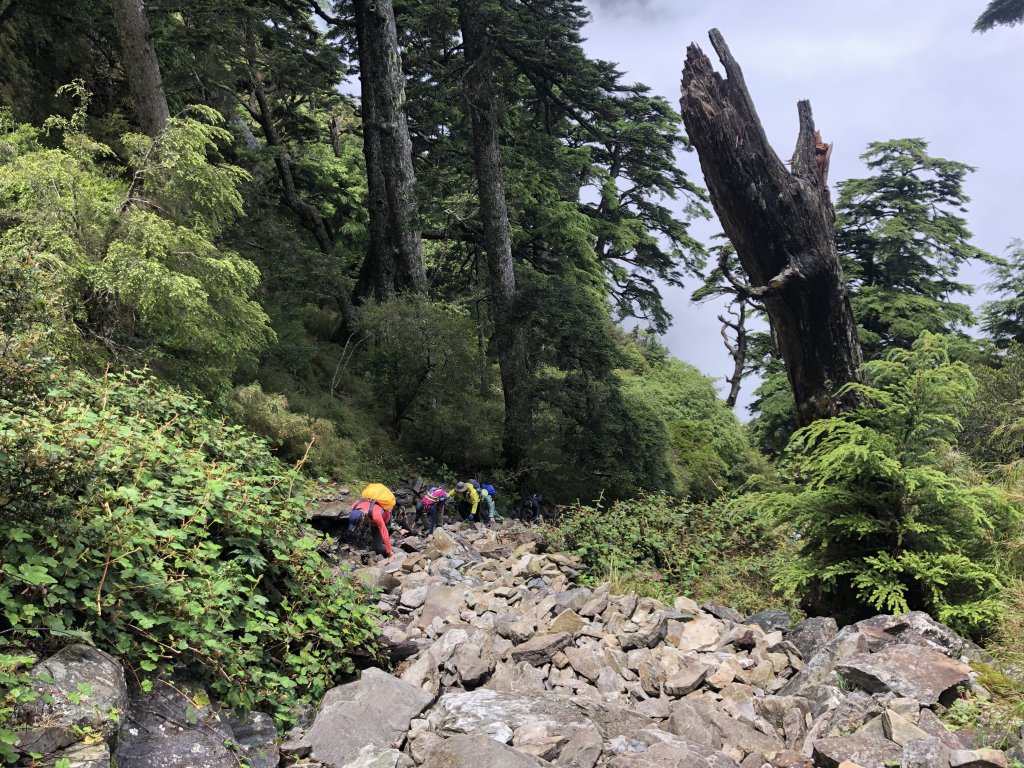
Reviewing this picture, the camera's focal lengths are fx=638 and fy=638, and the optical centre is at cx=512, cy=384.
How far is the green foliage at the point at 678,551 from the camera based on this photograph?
24.3 ft

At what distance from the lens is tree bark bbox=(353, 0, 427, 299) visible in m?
13.9

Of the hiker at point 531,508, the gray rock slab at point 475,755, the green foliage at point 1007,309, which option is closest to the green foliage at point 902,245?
the green foliage at point 1007,309

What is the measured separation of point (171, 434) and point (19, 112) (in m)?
9.41

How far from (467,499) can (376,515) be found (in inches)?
124

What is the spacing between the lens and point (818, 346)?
→ 6.82 m

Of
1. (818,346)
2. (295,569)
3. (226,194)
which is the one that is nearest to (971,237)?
(818,346)

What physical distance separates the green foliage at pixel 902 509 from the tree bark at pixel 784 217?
1.24m

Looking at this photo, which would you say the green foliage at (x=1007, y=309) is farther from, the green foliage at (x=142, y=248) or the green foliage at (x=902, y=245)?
the green foliage at (x=142, y=248)

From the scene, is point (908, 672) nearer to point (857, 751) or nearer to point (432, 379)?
point (857, 751)

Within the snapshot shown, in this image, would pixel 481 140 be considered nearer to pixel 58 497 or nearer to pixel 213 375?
pixel 213 375

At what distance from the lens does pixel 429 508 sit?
9797mm

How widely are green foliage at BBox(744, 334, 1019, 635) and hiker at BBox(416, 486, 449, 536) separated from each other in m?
5.39

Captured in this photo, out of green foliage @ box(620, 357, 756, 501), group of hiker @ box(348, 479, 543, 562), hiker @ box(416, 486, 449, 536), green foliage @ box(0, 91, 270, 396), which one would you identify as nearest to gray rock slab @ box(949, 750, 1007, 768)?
group of hiker @ box(348, 479, 543, 562)

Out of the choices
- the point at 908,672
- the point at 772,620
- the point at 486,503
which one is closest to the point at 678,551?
the point at 772,620
